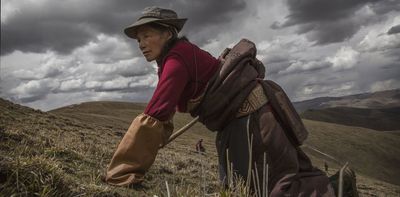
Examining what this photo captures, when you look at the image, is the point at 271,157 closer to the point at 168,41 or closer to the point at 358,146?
the point at 168,41

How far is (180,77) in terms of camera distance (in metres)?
3.81

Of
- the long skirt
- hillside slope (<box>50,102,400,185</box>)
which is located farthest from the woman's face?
hillside slope (<box>50,102,400,185</box>)

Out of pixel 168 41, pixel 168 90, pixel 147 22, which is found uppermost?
pixel 147 22

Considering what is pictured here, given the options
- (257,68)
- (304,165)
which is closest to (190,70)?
(257,68)

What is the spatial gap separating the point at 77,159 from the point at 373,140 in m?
120

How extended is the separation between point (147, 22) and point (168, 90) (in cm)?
65

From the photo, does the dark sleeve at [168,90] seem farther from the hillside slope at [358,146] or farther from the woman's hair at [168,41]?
the hillside slope at [358,146]

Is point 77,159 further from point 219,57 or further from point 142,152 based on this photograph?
point 219,57

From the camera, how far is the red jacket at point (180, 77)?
3.76 m

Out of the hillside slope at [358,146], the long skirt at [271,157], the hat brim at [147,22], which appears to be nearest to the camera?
the long skirt at [271,157]

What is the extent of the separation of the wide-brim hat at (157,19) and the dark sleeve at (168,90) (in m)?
0.39

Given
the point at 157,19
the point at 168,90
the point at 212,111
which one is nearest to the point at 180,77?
the point at 168,90

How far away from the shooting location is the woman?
379cm

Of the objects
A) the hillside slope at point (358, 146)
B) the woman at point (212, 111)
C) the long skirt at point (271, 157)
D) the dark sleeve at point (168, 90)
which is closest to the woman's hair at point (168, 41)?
the woman at point (212, 111)
